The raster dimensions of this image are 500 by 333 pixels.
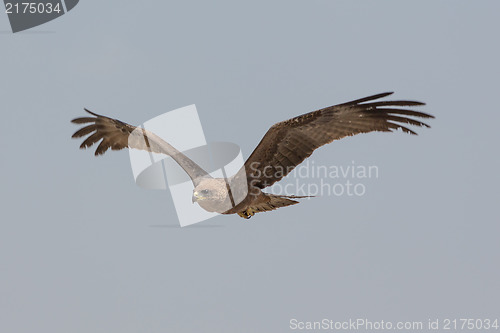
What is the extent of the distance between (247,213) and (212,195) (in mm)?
1144

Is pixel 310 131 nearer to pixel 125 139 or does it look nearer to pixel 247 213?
pixel 247 213

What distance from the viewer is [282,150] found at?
11.1m

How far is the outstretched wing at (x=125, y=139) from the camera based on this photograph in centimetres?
1200

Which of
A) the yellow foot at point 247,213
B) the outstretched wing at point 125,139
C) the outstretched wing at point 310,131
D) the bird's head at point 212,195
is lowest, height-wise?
the yellow foot at point 247,213

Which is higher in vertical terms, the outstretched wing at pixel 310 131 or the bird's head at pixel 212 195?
the outstretched wing at pixel 310 131

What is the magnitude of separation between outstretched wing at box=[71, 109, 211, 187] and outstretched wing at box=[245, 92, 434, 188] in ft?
3.83

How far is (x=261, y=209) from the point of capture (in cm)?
1178

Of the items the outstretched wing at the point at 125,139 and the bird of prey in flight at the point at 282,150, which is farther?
the outstretched wing at the point at 125,139

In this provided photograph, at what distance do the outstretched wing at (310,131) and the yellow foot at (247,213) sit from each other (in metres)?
0.62

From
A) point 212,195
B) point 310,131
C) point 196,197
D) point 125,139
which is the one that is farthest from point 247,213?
point 125,139

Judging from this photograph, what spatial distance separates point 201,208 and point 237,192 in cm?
71

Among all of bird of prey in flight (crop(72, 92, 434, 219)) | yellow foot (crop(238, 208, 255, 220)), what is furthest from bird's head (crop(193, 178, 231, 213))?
yellow foot (crop(238, 208, 255, 220))

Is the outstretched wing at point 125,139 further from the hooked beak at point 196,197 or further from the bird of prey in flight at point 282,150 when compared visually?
the hooked beak at point 196,197

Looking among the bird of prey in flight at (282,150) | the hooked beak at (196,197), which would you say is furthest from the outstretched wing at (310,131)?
the hooked beak at (196,197)
